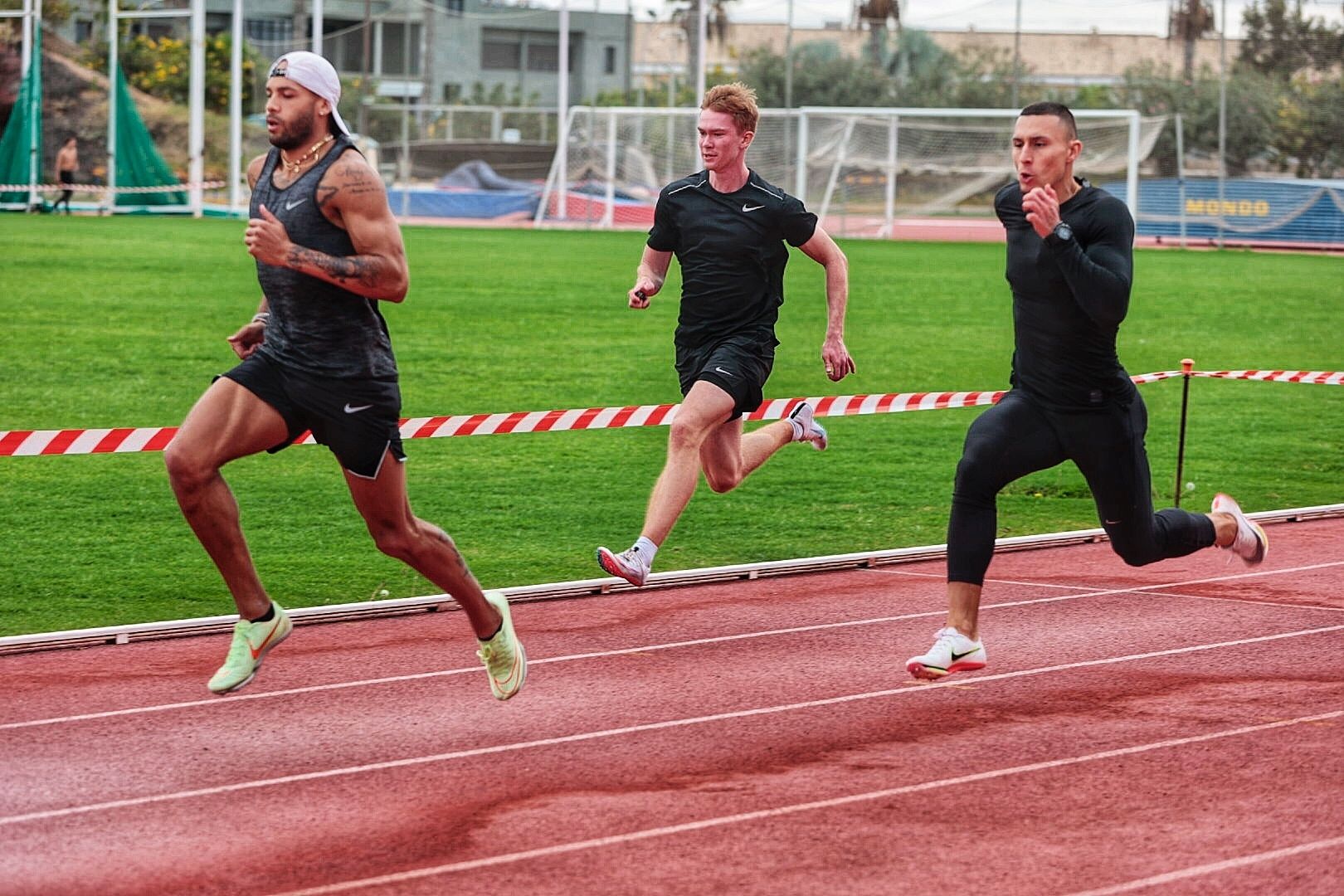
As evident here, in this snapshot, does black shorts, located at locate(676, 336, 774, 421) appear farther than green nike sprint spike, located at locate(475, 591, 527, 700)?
Yes

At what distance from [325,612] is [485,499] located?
3278mm

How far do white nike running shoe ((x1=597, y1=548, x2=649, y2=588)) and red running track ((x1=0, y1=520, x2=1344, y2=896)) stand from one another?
25 cm

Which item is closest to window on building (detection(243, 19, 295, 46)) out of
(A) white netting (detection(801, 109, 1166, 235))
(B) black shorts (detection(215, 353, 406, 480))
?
(A) white netting (detection(801, 109, 1166, 235))

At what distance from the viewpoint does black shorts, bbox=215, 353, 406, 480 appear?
638 centimetres

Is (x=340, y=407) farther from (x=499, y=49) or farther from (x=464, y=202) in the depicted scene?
(x=499, y=49)

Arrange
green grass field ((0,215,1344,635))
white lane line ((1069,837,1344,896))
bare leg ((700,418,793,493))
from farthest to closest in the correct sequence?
1. green grass field ((0,215,1344,635))
2. bare leg ((700,418,793,493))
3. white lane line ((1069,837,1344,896))

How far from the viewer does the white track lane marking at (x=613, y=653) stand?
658cm

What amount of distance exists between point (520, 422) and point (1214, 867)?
581cm

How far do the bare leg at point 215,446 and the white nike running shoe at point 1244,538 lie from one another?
3.83 metres

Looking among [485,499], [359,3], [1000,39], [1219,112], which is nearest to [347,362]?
[485,499]

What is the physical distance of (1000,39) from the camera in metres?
50.7

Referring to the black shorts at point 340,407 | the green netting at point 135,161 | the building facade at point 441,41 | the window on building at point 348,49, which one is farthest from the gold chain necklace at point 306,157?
the building facade at point 441,41

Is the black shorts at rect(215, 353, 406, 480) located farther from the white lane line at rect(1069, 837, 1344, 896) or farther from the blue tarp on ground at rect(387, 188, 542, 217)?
the blue tarp on ground at rect(387, 188, 542, 217)

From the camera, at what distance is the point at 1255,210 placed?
45.0 m
